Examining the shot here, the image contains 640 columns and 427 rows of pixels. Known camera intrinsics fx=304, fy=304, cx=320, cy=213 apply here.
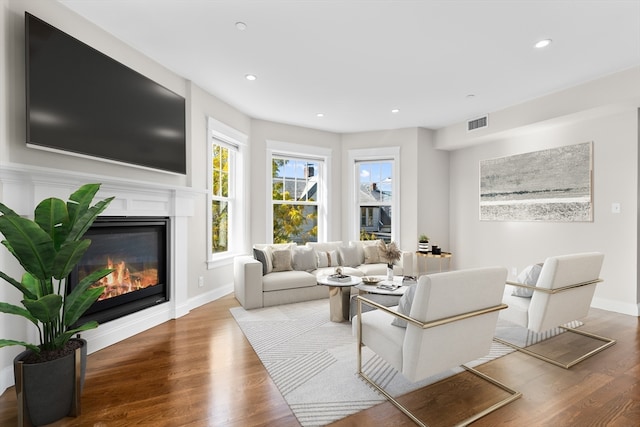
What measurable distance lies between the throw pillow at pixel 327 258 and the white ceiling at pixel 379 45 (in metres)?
2.39

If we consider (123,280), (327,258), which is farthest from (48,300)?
(327,258)

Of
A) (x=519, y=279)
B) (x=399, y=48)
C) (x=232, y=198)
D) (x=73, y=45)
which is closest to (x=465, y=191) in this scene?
(x=519, y=279)

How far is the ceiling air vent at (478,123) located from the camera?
5.03m

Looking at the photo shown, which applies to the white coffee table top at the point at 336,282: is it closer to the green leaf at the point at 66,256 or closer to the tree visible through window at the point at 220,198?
the tree visible through window at the point at 220,198

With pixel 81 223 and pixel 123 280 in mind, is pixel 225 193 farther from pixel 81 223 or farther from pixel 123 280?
pixel 81 223

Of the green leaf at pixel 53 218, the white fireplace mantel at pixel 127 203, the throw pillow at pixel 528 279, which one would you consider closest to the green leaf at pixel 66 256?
the green leaf at pixel 53 218

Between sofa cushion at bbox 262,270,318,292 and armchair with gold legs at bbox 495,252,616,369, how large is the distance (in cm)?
246

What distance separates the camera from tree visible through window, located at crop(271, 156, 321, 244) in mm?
5703

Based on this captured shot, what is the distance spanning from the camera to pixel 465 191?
5.91 metres

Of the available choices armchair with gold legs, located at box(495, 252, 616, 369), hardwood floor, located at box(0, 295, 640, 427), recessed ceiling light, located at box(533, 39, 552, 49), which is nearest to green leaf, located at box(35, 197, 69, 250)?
hardwood floor, located at box(0, 295, 640, 427)

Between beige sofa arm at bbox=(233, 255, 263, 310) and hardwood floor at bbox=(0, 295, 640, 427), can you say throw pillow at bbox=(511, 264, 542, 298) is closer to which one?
hardwood floor at bbox=(0, 295, 640, 427)

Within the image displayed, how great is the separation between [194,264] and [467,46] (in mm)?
4089

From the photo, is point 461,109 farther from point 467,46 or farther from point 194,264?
point 194,264

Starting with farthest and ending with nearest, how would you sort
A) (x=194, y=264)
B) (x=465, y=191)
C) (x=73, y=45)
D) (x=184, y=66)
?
(x=465, y=191) < (x=194, y=264) < (x=184, y=66) < (x=73, y=45)
